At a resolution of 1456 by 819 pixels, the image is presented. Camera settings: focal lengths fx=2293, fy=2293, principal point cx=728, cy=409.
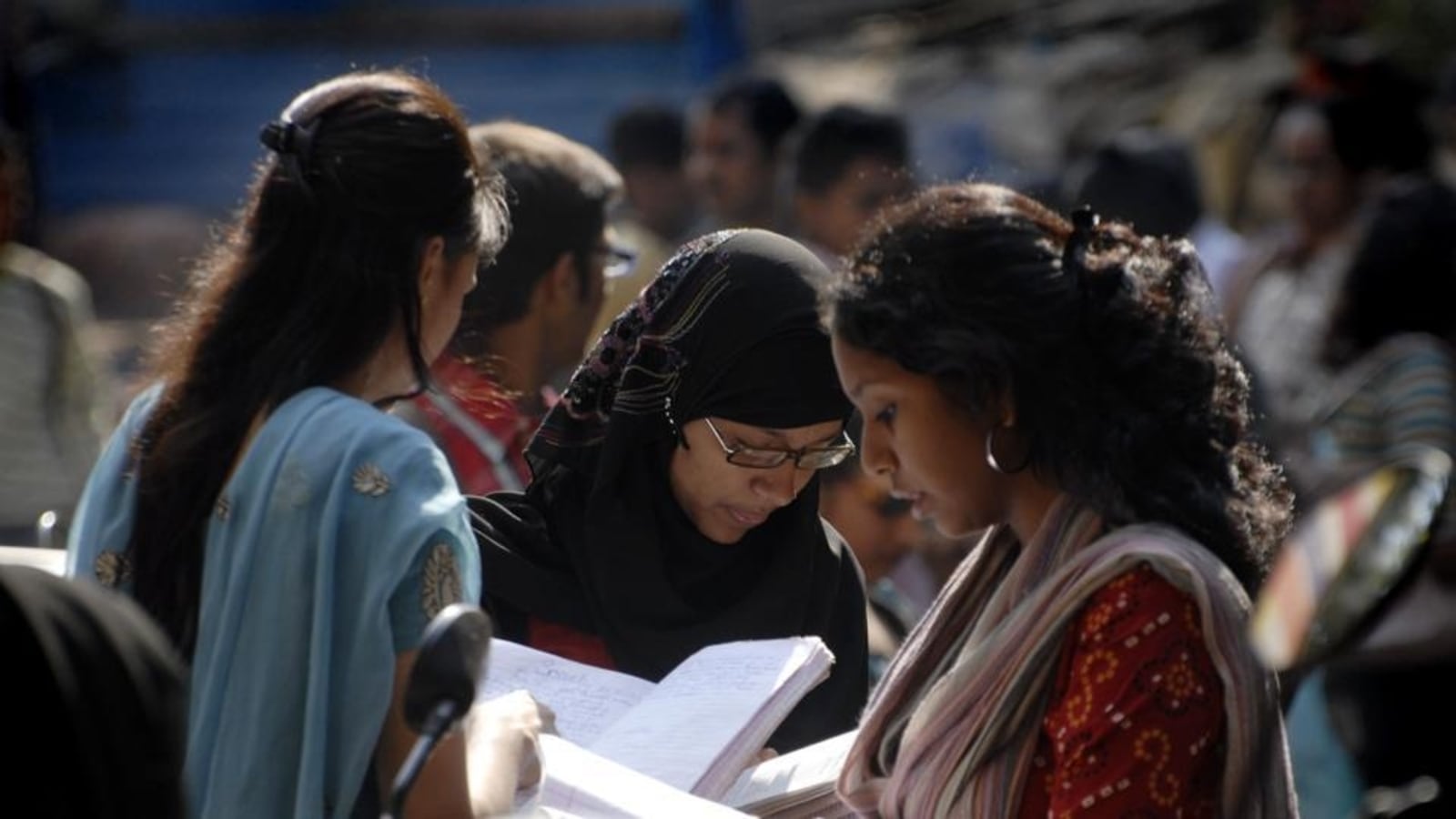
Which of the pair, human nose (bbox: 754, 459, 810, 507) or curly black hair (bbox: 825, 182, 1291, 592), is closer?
curly black hair (bbox: 825, 182, 1291, 592)

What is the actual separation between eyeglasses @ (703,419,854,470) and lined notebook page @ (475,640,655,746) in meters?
0.38

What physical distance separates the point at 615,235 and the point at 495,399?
Answer: 0.84 metres

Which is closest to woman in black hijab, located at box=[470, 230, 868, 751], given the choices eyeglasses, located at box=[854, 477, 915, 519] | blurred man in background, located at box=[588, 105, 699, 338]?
eyeglasses, located at box=[854, 477, 915, 519]

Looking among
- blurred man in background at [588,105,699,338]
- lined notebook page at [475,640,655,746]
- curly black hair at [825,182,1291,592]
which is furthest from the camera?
blurred man in background at [588,105,699,338]

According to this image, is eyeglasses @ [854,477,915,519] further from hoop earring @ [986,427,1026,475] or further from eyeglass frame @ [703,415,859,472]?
hoop earring @ [986,427,1026,475]

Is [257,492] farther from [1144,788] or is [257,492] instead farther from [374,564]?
[1144,788]

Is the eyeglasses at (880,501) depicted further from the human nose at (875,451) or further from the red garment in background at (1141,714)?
the red garment in background at (1141,714)

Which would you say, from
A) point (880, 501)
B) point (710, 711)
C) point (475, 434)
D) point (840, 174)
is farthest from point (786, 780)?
point (840, 174)

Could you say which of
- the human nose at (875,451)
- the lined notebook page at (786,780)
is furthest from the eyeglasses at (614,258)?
the human nose at (875,451)

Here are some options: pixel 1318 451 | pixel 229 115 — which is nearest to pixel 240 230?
pixel 1318 451

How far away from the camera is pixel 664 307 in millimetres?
3248

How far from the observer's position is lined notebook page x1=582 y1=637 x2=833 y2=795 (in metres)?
2.70

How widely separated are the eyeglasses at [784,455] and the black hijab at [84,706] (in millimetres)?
1488

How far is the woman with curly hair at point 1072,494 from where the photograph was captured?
235cm
